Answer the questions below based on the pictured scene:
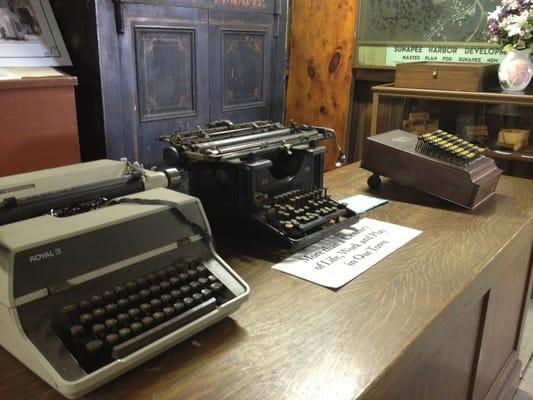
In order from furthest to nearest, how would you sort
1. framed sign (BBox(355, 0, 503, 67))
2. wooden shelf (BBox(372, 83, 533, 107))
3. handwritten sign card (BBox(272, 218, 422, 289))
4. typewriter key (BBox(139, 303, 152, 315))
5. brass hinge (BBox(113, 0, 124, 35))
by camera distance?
framed sign (BBox(355, 0, 503, 67)), wooden shelf (BBox(372, 83, 533, 107)), brass hinge (BBox(113, 0, 124, 35)), handwritten sign card (BBox(272, 218, 422, 289)), typewriter key (BBox(139, 303, 152, 315))

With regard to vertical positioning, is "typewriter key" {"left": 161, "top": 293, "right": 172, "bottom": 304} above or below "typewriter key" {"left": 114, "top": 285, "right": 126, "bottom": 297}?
below

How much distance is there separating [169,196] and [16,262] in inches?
13.6

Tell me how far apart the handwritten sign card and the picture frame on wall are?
49.6 inches

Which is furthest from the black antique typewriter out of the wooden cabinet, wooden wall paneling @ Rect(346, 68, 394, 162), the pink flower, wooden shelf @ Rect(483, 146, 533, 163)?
wooden wall paneling @ Rect(346, 68, 394, 162)

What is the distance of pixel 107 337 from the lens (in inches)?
31.9

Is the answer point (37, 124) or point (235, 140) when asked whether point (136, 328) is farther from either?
point (37, 124)

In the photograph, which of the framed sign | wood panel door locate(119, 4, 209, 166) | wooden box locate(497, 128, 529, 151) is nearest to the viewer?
wood panel door locate(119, 4, 209, 166)

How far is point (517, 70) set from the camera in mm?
2707

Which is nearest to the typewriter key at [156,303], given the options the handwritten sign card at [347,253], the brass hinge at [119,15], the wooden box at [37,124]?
the handwritten sign card at [347,253]

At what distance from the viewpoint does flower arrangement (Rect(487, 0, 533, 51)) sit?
2580mm

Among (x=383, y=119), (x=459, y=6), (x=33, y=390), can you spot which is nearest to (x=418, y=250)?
(x=33, y=390)

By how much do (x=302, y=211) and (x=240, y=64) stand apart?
57.2 inches

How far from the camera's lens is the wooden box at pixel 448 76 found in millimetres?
2838

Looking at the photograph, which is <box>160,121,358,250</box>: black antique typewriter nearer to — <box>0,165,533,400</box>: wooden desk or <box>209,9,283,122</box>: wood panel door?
<box>0,165,533,400</box>: wooden desk
